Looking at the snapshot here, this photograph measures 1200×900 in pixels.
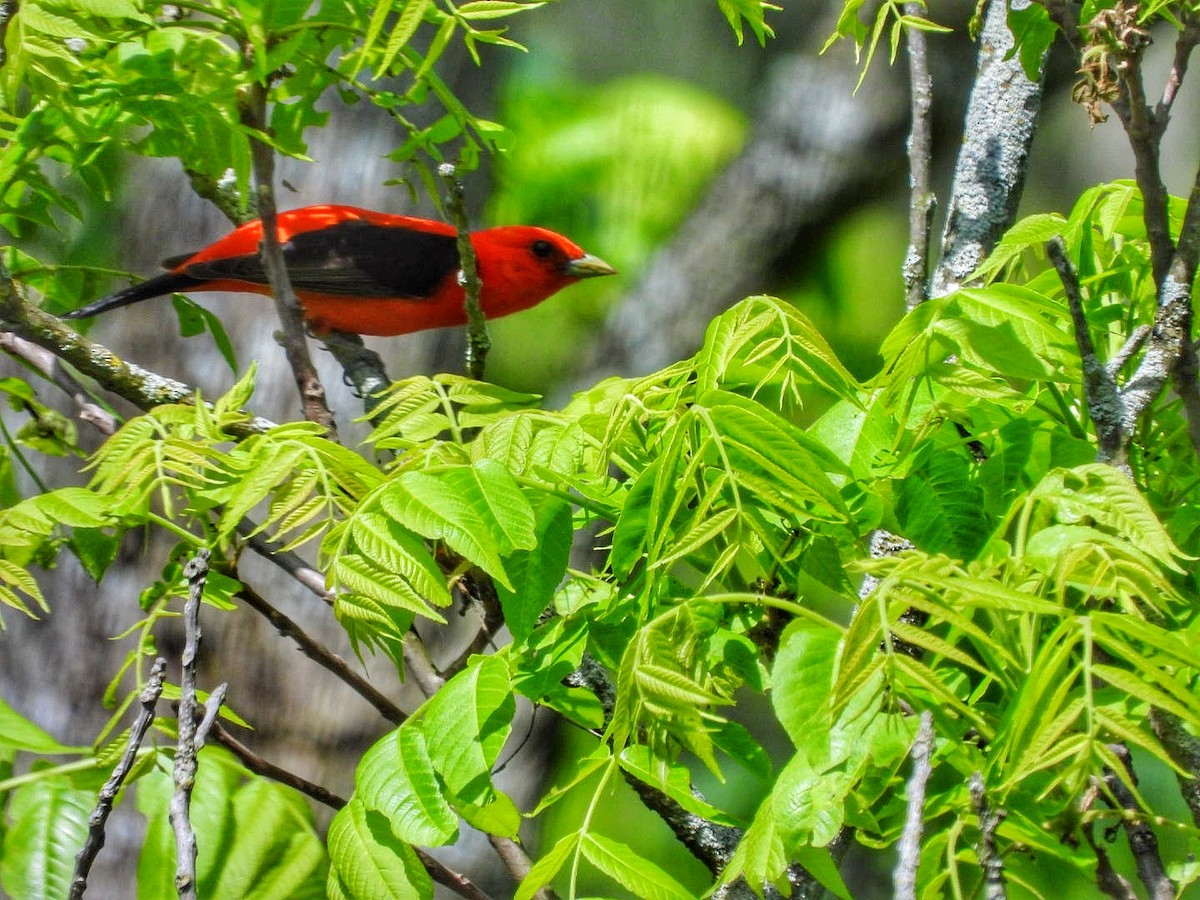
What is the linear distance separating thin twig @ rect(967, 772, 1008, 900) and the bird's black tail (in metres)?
2.09

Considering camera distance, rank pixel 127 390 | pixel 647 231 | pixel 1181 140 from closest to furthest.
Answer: pixel 127 390 < pixel 647 231 < pixel 1181 140

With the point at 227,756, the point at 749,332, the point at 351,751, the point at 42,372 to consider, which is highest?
the point at 749,332

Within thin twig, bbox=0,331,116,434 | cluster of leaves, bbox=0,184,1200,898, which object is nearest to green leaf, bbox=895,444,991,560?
cluster of leaves, bbox=0,184,1200,898

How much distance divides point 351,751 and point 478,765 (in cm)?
210

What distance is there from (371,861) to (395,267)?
79.0 inches

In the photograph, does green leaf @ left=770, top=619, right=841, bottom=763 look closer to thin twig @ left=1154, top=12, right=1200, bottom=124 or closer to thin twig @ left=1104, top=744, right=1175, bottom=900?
thin twig @ left=1104, top=744, right=1175, bottom=900

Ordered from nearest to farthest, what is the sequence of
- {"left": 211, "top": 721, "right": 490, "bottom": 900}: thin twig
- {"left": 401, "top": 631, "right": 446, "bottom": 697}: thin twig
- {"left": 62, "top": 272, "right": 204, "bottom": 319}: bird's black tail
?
{"left": 211, "top": 721, "right": 490, "bottom": 900}: thin twig
{"left": 401, "top": 631, "right": 446, "bottom": 697}: thin twig
{"left": 62, "top": 272, "right": 204, "bottom": 319}: bird's black tail

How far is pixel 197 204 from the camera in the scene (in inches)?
127

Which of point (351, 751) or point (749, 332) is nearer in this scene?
point (749, 332)

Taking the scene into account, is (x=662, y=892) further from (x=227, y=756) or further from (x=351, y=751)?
(x=351, y=751)

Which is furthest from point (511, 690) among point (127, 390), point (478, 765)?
point (127, 390)

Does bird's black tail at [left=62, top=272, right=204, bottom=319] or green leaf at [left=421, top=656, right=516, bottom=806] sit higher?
green leaf at [left=421, top=656, right=516, bottom=806]

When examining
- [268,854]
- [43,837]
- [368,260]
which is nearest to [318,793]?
[268,854]

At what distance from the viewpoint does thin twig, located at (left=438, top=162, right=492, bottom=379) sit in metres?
1.34
